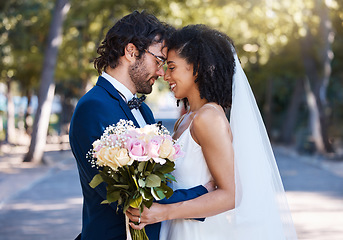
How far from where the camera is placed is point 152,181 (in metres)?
2.82

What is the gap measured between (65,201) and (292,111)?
77.3 ft

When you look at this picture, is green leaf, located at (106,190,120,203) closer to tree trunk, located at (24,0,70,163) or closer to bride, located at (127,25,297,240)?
bride, located at (127,25,297,240)

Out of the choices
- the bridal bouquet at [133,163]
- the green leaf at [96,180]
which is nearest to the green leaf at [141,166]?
the bridal bouquet at [133,163]

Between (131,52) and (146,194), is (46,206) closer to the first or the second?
(131,52)

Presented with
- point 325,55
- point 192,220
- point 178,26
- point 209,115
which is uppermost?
point 209,115

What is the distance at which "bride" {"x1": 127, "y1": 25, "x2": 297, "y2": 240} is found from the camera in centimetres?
321

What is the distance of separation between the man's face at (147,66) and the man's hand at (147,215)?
3.25 feet

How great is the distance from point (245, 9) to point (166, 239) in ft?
62.9

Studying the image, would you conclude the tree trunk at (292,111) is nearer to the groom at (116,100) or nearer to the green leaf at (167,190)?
the groom at (116,100)

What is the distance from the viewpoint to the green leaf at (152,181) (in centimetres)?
282

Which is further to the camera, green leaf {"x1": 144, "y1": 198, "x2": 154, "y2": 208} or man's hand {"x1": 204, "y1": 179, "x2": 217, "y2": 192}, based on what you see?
man's hand {"x1": 204, "y1": 179, "x2": 217, "y2": 192}

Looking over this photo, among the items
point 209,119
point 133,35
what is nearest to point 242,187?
point 209,119

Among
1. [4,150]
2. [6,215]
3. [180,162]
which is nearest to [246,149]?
[180,162]

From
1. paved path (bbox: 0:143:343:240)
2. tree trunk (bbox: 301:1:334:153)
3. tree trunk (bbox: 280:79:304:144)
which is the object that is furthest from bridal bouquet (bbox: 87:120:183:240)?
tree trunk (bbox: 280:79:304:144)
